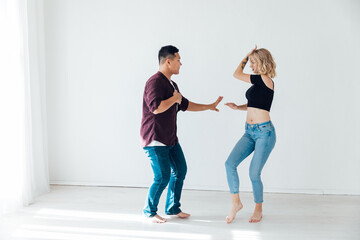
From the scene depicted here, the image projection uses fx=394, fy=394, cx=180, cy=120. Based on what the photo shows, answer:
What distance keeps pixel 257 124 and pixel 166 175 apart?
846 mm

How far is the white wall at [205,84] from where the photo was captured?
4027 millimetres

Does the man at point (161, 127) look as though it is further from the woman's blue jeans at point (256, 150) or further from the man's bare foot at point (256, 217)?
the man's bare foot at point (256, 217)

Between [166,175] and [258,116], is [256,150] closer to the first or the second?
[258,116]

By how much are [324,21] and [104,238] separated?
295cm

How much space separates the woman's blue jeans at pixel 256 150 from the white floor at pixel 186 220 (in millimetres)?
331

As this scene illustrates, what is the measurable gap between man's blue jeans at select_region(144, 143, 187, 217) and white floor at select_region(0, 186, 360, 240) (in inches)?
4.7

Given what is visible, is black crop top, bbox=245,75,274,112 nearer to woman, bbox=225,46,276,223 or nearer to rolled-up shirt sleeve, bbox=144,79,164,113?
woman, bbox=225,46,276,223

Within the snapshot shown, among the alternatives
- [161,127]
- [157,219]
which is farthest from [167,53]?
[157,219]

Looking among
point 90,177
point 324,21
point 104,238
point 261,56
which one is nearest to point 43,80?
point 90,177

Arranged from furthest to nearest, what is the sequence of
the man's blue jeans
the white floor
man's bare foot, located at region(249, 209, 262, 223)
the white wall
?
the white wall, man's bare foot, located at region(249, 209, 262, 223), the man's blue jeans, the white floor

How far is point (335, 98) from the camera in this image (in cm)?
405

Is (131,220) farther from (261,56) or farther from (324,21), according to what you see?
(324,21)

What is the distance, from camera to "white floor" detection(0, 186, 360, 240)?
9.84 feet

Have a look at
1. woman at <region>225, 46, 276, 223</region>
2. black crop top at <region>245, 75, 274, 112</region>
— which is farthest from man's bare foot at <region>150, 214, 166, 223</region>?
black crop top at <region>245, 75, 274, 112</region>
